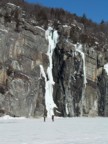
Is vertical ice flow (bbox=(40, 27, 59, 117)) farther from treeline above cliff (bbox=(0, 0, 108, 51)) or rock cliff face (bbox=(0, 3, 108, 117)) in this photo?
treeline above cliff (bbox=(0, 0, 108, 51))

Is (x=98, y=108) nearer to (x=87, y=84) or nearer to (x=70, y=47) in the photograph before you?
(x=87, y=84)

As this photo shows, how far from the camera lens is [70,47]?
65188 millimetres

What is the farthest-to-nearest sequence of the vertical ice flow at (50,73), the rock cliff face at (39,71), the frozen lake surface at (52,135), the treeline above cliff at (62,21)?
the treeline above cliff at (62,21) → the vertical ice flow at (50,73) → the rock cliff face at (39,71) → the frozen lake surface at (52,135)

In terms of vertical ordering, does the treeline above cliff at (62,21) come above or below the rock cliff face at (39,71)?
above

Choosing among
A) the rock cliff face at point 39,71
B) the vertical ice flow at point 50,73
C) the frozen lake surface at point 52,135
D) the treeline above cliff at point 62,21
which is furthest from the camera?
the treeline above cliff at point 62,21

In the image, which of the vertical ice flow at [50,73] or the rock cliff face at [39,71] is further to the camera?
the vertical ice flow at [50,73]

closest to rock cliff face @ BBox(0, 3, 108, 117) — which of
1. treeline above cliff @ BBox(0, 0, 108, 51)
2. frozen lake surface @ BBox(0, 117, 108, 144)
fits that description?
treeline above cliff @ BBox(0, 0, 108, 51)

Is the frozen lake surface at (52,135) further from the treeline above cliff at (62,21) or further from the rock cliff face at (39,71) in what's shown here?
the treeline above cliff at (62,21)

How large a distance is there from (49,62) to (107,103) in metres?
14.2

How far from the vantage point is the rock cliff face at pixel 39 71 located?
53.2 meters

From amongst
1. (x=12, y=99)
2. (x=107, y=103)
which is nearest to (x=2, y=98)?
(x=12, y=99)

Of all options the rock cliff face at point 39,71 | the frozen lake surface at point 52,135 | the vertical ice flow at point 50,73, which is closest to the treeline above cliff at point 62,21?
the rock cliff face at point 39,71

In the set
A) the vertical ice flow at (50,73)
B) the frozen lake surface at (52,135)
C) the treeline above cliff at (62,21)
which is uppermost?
the treeline above cliff at (62,21)

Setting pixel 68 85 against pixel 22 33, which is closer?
pixel 22 33
